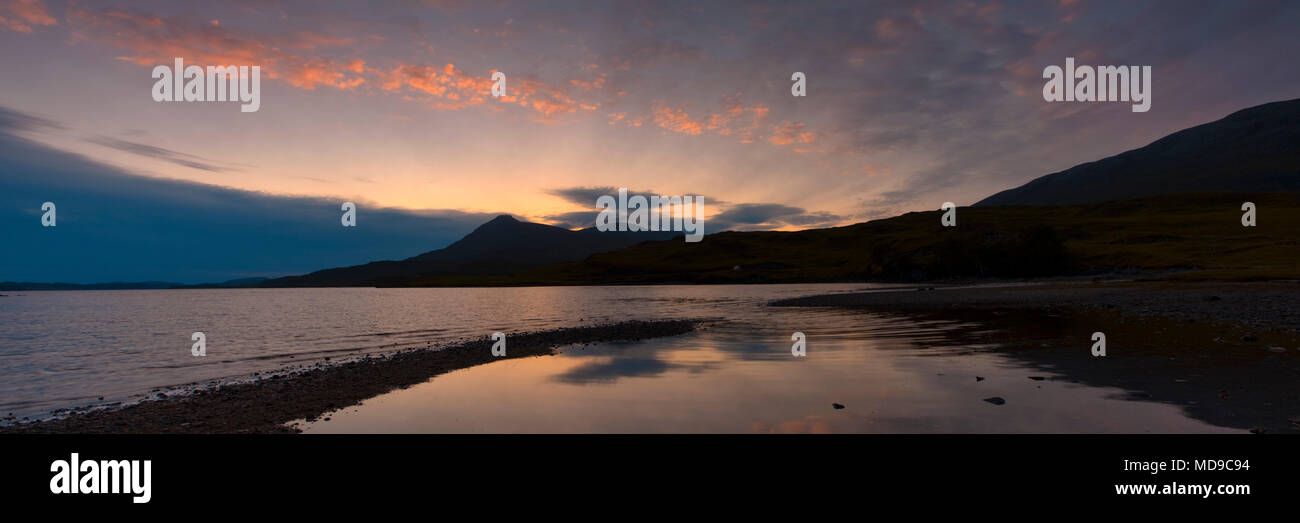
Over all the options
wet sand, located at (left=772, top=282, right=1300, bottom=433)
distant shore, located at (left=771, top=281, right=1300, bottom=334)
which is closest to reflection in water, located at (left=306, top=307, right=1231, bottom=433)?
wet sand, located at (left=772, top=282, right=1300, bottom=433)

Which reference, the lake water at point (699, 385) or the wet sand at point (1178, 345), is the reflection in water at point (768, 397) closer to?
the lake water at point (699, 385)

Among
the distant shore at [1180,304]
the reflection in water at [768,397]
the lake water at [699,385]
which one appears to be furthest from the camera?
the distant shore at [1180,304]

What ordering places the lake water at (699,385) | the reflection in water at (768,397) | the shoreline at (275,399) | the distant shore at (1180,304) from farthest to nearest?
1. the distant shore at (1180,304)
2. the shoreline at (275,399)
3. the lake water at (699,385)
4. the reflection in water at (768,397)

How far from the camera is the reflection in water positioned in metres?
14.1

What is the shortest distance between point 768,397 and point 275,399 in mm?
16399

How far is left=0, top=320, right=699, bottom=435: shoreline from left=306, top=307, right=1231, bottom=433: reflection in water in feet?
4.38

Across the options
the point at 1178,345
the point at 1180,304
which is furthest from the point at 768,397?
the point at 1180,304

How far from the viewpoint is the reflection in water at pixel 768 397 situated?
14.1 meters

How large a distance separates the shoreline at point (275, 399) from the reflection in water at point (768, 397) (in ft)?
4.38

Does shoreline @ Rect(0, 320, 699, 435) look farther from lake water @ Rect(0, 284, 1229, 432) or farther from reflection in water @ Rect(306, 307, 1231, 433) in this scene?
lake water @ Rect(0, 284, 1229, 432)

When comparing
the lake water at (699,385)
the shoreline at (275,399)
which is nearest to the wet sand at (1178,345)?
the lake water at (699,385)

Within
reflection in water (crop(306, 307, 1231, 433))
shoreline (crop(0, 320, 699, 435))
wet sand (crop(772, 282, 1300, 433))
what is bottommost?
shoreline (crop(0, 320, 699, 435))
